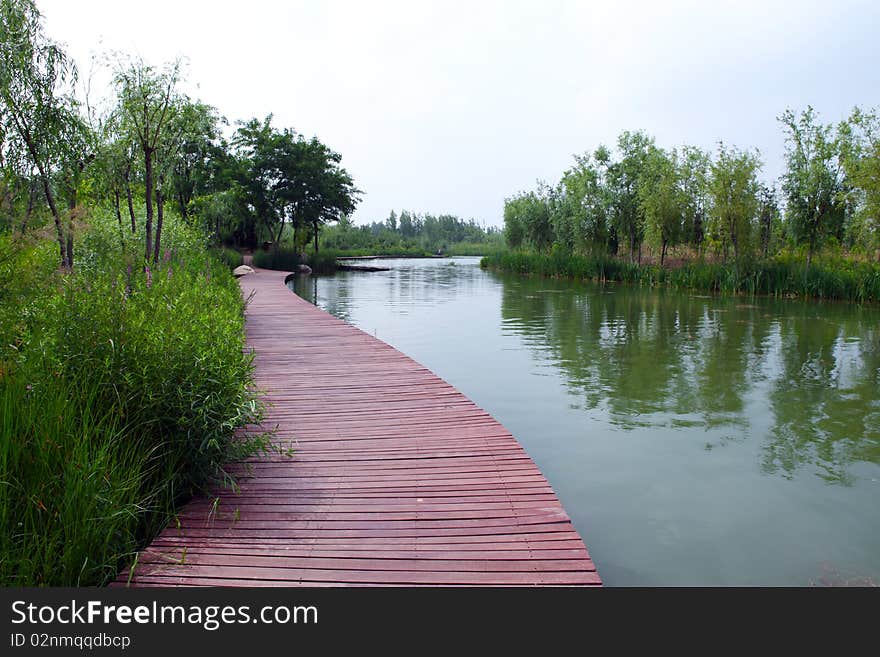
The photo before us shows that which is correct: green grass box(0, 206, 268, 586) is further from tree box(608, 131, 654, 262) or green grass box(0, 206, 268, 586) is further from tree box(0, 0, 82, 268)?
tree box(608, 131, 654, 262)

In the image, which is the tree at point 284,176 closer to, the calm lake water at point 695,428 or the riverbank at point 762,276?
the riverbank at point 762,276

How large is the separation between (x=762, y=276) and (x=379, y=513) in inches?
733

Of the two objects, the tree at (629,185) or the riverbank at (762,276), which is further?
the tree at (629,185)

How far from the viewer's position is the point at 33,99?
6.57 meters

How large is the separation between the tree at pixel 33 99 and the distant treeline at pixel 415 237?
137ft

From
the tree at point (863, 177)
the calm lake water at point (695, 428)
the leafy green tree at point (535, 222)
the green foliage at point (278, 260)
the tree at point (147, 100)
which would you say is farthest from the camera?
the leafy green tree at point (535, 222)

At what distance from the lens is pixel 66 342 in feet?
10.7

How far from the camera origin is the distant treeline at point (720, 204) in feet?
58.2

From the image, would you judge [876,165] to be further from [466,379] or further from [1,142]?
[1,142]

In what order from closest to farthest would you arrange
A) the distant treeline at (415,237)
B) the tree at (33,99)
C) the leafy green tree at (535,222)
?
the tree at (33,99) → the leafy green tree at (535,222) → the distant treeline at (415,237)

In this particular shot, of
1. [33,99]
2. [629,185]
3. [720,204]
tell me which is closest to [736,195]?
[720,204]

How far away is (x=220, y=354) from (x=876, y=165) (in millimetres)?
17987

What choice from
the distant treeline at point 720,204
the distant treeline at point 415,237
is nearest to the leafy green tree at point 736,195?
the distant treeline at point 720,204

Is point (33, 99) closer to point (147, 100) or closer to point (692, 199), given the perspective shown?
point (147, 100)
